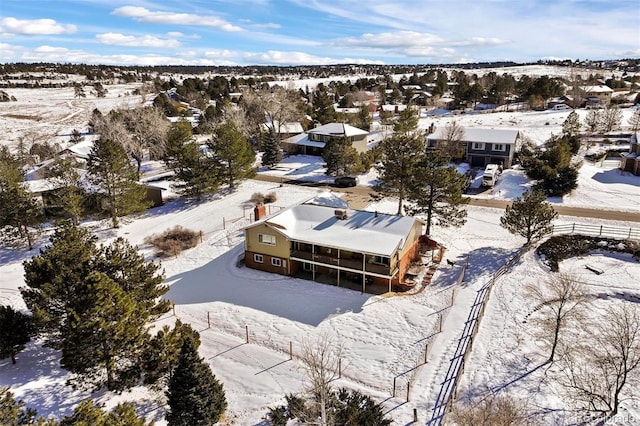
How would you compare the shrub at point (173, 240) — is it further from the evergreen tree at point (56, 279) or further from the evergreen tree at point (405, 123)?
the evergreen tree at point (405, 123)

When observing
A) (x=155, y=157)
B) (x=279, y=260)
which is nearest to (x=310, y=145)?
(x=155, y=157)

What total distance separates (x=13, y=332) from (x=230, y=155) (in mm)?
31035

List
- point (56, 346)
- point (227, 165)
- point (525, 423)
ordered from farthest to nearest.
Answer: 1. point (227, 165)
2. point (56, 346)
3. point (525, 423)

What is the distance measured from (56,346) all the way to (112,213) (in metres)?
24.3

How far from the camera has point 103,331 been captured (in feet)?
63.6

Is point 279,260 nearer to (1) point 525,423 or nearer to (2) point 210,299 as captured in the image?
(2) point 210,299

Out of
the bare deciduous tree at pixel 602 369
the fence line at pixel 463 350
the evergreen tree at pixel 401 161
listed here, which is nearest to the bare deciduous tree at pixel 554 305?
the bare deciduous tree at pixel 602 369

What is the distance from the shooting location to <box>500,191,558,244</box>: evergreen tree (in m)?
33.5

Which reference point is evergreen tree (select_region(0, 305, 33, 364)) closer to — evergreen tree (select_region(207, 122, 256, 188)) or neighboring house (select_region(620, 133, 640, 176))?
evergreen tree (select_region(207, 122, 256, 188))

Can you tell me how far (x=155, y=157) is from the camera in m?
67.6

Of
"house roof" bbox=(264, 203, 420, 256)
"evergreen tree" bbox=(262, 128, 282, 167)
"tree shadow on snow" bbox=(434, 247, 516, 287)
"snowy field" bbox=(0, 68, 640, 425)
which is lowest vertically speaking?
"snowy field" bbox=(0, 68, 640, 425)

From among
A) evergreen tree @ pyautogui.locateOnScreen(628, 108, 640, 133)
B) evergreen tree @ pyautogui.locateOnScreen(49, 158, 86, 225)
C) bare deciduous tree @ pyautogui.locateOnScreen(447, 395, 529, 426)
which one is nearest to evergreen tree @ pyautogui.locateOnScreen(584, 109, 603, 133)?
evergreen tree @ pyautogui.locateOnScreen(628, 108, 640, 133)

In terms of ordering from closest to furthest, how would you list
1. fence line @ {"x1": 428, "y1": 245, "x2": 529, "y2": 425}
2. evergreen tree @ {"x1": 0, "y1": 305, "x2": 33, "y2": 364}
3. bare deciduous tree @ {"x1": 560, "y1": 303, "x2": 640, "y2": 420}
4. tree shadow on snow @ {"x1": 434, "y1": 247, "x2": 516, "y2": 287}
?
bare deciduous tree @ {"x1": 560, "y1": 303, "x2": 640, "y2": 420}
fence line @ {"x1": 428, "y1": 245, "x2": 529, "y2": 425}
evergreen tree @ {"x1": 0, "y1": 305, "x2": 33, "y2": 364}
tree shadow on snow @ {"x1": 434, "y1": 247, "x2": 516, "y2": 287}

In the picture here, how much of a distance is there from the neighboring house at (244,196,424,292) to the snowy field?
60.1 inches
